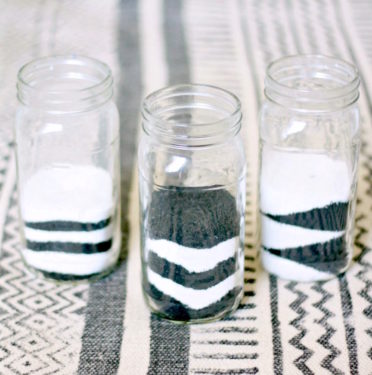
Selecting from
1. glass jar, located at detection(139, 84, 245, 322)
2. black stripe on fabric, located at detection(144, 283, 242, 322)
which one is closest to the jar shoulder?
glass jar, located at detection(139, 84, 245, 322)

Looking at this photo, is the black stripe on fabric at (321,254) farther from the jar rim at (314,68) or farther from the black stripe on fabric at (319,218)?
the jar rim at (314,68)

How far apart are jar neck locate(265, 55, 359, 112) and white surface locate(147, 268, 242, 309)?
0.57ft

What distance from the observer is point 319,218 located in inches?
31.6

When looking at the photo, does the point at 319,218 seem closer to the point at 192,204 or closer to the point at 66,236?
the point at 192,204

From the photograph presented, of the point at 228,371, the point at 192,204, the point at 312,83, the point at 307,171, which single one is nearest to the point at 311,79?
the point at 312,83

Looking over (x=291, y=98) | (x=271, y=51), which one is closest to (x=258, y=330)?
(x=291, y=98)

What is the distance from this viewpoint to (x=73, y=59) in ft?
2.77

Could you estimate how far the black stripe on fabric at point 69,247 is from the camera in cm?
81

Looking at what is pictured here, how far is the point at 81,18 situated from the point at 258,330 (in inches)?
30.9

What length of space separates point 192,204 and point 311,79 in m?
0.21

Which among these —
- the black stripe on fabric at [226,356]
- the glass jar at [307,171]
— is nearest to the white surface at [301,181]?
the glass jar at [307,171]

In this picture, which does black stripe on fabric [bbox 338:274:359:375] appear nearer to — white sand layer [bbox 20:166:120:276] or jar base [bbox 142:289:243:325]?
jar base [bbox 142:289:243:325]

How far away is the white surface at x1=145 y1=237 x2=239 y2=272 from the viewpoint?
2.40 feet

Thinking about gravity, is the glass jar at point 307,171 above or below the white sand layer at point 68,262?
above
